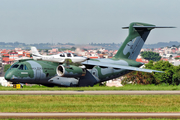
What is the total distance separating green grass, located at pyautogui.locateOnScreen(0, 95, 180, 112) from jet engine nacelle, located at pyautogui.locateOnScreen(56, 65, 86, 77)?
26.0 feet

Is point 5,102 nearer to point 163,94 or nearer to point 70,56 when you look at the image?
point 70,56

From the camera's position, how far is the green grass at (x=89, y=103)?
19.3 m

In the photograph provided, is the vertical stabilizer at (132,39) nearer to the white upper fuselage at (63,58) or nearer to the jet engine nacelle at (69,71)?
the jet engine nacelle at (69,71)

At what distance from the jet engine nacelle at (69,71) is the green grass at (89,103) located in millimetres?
7922

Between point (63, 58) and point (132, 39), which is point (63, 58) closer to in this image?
point (63, 58)

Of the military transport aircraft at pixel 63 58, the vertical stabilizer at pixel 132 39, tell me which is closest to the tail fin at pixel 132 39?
the vertical stabilizer at pixel 132 39

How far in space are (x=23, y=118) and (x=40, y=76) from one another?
18.9 m

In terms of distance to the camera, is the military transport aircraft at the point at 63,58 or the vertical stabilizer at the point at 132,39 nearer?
the military transport aircraft at the point at 63,58

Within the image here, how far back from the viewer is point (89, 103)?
2208cm

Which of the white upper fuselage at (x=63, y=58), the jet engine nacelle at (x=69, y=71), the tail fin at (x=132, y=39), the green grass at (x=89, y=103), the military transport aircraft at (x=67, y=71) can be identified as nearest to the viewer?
the green grass at (x=89, y=103)

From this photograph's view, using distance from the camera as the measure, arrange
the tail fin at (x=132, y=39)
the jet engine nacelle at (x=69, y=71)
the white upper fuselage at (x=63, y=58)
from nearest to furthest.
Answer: the white upper fuselage at (x=63, y=58), the jet engine nacelle at (x=69, y=71), the tail fin at (x=132, y=39)

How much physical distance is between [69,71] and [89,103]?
1173 cm

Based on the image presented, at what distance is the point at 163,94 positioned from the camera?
89.0 feet

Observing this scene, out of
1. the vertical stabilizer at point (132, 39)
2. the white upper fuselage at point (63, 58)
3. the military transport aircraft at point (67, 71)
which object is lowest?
the military transport aircraft at point (67, 71)
